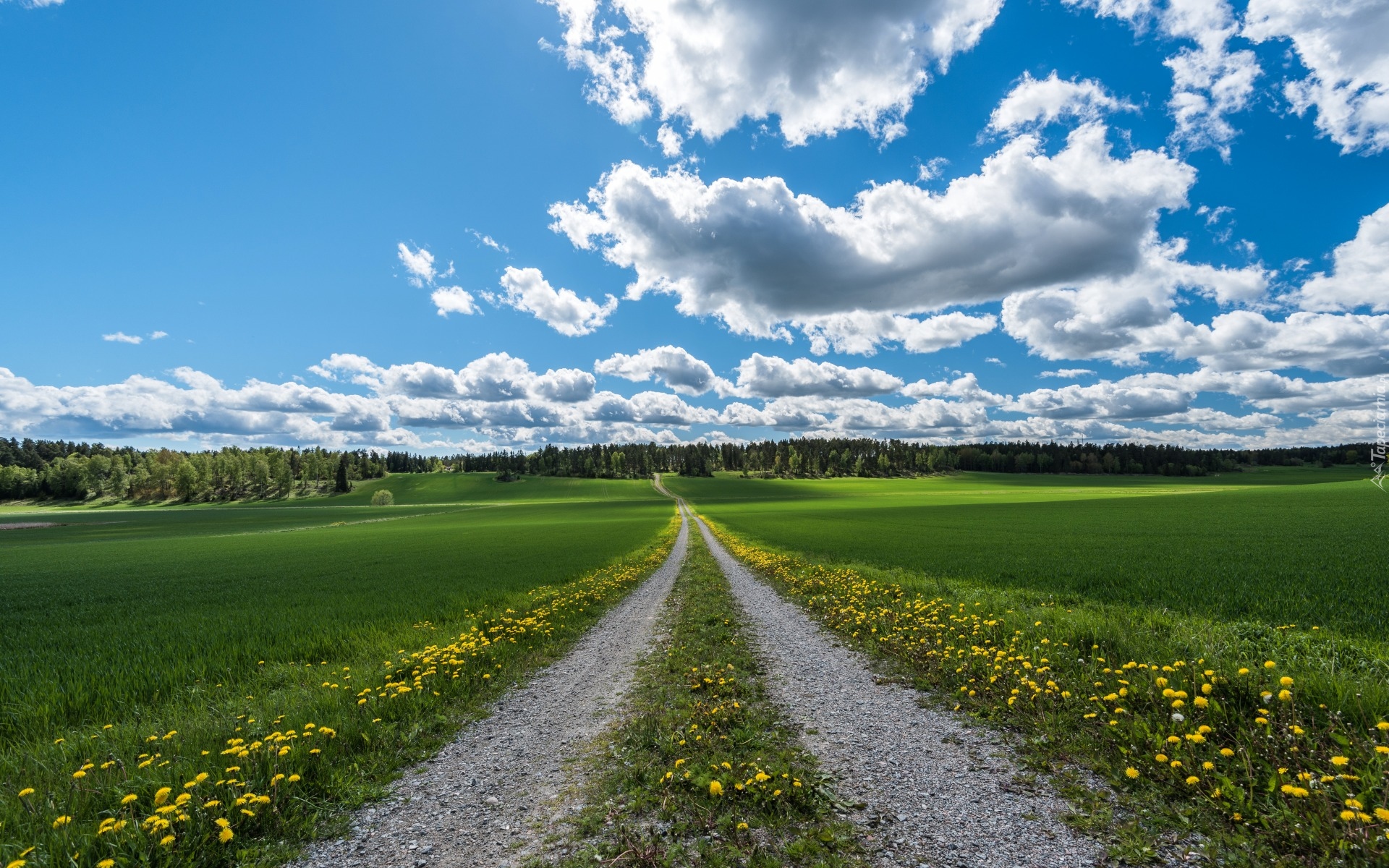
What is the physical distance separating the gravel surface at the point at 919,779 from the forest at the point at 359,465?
177 metres

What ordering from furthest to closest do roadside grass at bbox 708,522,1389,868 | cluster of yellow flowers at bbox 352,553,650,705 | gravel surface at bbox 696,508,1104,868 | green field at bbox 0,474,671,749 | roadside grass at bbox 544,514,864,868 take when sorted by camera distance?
green field at bbox 0,474,671,749
cluster of yellow flowers at bbox 352,553,650,705
roadside grass at bbox 544,514,864,868
gravel surface at bbox 696,508,1104,868
roadside grass at bbox 708,522,1389,868

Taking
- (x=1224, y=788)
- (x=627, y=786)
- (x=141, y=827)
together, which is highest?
(x=1224, y=788)

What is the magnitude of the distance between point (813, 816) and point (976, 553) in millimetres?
24396

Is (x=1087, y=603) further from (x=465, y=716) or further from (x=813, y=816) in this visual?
(x=465, y=716)

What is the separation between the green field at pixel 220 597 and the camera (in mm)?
9352

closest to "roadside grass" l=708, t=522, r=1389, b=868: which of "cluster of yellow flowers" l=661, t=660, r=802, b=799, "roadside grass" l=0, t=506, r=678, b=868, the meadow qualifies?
the meadow

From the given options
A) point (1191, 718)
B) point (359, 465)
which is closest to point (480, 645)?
point (1191, 718)

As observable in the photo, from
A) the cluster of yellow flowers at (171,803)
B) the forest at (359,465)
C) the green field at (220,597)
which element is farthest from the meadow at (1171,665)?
the forest at (359,465)

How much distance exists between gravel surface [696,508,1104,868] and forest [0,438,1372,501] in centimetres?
17687

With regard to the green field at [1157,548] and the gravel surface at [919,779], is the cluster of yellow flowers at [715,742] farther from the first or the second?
the green field at [1157,548]

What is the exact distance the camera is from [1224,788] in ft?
15.0

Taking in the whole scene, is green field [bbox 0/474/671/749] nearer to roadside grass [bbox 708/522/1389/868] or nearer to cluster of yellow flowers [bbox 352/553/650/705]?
cluster of yellow flowers [bbox 352/553/650/705]

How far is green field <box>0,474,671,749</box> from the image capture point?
368 inches

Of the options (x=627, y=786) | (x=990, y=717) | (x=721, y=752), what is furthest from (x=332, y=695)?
(x=990, y=717)
